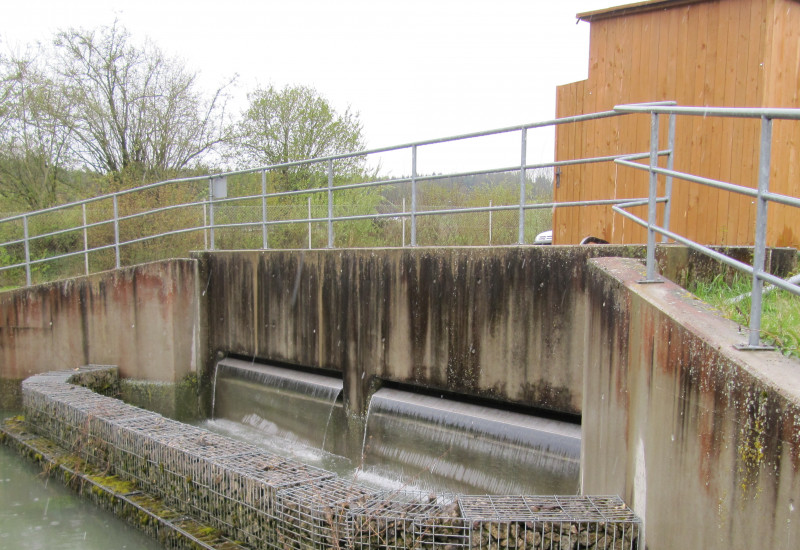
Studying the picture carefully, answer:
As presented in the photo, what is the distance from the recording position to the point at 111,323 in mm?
9773

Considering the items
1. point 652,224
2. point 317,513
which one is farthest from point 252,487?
point 652,224

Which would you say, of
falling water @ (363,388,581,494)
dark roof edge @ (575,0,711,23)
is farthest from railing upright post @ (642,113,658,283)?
dark roof edge @ (575,0,711,23)

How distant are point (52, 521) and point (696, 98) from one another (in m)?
7.53

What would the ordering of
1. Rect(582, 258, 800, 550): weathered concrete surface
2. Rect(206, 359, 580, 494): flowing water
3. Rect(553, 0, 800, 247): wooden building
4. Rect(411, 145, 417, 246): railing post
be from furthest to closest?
Rect(411, 145, 417, 246): railing post < Rect(553, 0, 800, 247): wooden building < Rect(206, 359, 580, 494): flowing water < Rect(582, 258, 800, 550): weathered concrete surface

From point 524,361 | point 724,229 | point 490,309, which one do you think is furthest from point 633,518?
point 724,229

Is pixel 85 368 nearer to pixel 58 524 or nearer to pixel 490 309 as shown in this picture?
pixel 58 524

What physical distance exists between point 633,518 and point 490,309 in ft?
8.38

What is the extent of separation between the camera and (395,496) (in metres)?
4.36

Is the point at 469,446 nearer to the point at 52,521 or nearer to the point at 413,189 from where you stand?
the point at 413,189

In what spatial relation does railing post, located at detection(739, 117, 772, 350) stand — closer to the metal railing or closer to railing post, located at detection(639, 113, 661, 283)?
the metal railing

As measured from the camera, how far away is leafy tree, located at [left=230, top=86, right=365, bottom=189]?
2062cm

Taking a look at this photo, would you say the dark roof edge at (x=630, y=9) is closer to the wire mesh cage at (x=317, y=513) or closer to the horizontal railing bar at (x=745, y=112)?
the horizontal railing bar at (x=745, y=112)

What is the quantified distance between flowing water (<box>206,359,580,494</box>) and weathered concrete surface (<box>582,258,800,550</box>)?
96cm

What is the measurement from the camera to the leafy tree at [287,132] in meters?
20.6
